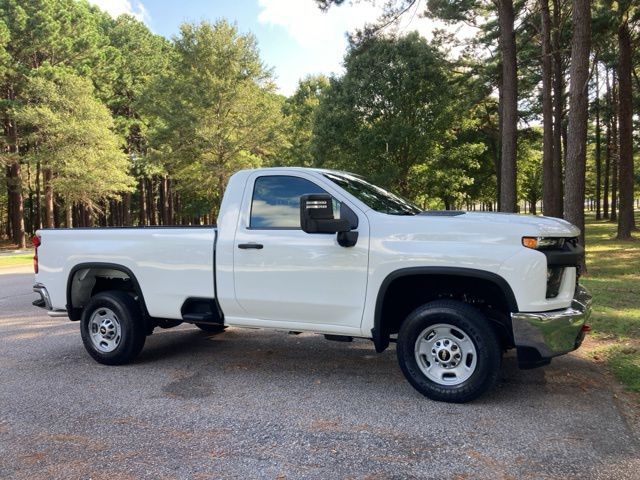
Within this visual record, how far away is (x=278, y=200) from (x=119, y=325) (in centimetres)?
230

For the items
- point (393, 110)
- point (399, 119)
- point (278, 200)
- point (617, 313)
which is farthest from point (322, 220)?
point (393, 110)

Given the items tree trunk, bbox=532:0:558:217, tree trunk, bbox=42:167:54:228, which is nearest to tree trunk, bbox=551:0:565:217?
tree trunk, bbox=532:0:558:217

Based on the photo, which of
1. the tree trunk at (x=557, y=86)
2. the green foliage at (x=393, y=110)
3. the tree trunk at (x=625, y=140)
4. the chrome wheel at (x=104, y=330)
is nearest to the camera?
the chrome wheel at (x=104, y=330)

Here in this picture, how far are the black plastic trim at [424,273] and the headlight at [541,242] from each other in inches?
13.4

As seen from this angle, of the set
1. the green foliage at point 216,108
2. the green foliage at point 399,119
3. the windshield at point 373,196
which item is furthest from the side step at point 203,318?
the green foliage at point 216,108

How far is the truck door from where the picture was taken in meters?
4.55

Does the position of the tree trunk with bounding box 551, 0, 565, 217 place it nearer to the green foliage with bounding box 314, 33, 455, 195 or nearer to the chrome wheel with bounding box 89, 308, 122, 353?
the green foliage with bounding box 314, 33, 455, 195

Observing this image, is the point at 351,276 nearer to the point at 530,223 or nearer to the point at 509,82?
the point at 530,223

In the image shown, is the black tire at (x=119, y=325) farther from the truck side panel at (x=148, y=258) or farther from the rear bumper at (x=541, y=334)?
the rear bumper at (x=541, y=334)

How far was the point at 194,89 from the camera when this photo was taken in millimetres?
27312

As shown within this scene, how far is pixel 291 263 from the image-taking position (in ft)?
15.6

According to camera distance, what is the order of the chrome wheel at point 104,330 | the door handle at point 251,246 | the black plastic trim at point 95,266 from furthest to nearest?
the chrome wheel at point 104,330 → the black plastic trim at point 95,266 → the door handle at point 251,246

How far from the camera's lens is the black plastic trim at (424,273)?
13.3 feet

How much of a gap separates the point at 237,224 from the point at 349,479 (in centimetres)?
275
